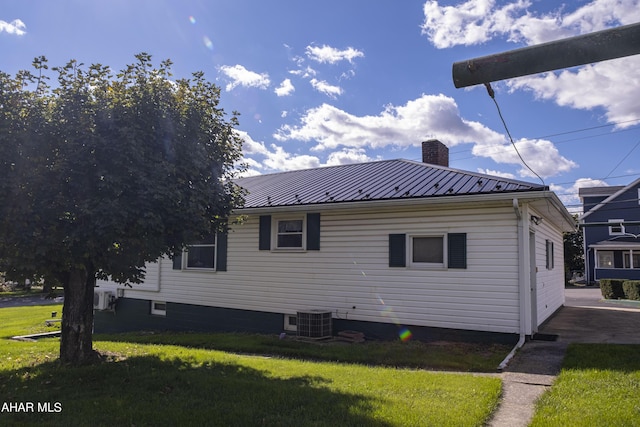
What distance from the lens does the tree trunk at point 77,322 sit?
25.1 feet

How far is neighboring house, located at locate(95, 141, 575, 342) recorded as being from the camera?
31.4 ft

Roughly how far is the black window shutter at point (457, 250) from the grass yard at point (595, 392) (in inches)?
106

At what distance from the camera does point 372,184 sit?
12.2 meters

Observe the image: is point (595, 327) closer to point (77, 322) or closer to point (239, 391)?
point (239, 391)

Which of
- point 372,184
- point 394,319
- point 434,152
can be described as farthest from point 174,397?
point 434,152

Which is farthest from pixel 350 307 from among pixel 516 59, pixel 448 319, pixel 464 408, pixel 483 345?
pixel 516 59

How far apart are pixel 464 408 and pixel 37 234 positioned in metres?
5.84

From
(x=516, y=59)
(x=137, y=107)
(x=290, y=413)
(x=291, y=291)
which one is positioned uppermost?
(x=137, y=107)

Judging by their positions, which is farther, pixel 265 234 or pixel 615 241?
pixel 615 241

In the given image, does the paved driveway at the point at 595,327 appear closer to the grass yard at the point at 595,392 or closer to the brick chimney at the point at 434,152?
the grass yard at the point at 595,392

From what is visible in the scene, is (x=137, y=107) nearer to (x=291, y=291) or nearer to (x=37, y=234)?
(x=37, y=234)

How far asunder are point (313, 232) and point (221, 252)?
3169mm

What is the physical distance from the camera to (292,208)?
11.9 metres

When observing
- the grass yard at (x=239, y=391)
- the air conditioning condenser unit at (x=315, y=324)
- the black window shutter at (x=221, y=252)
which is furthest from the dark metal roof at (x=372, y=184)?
the grass yard at (x=239, y=391)
